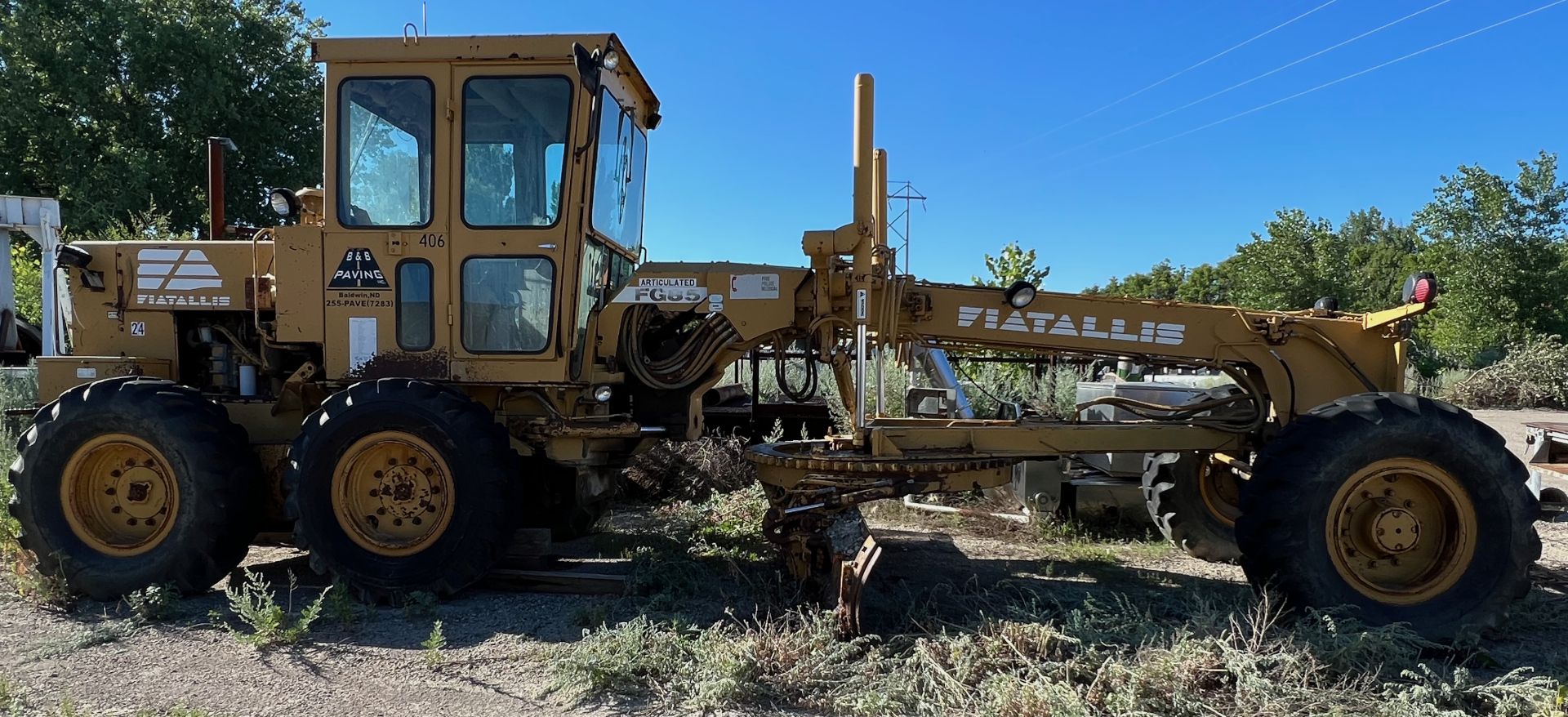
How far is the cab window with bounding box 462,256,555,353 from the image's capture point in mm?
4703

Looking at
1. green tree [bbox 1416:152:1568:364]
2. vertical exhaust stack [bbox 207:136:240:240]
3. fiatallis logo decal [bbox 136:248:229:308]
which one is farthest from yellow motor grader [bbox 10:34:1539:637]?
green tree [bbox 1416:152:1568:364]

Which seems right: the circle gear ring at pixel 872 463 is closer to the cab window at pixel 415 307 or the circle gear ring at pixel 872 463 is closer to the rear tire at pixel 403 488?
the rear tire at pixel 403 488

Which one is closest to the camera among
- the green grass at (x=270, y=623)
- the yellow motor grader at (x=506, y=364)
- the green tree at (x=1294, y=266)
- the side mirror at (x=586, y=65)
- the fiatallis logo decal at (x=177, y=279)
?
the green grass at (x=270, y=623)

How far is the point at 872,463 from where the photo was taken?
14.6ft

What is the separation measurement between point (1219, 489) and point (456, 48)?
553cm

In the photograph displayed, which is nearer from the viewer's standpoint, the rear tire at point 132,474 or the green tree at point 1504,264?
the rear tire at point 132,474

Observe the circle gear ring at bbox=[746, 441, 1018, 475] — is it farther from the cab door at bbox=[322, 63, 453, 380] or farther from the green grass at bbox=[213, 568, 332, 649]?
the green grass at bbox=[213, 568, 332, 649]

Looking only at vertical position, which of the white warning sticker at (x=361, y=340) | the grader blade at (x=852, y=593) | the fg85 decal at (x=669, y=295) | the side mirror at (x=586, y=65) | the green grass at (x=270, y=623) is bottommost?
the green grass at (x=270, y=623)

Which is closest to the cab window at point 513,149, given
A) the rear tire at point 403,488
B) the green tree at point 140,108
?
the rear tire at point 403,488

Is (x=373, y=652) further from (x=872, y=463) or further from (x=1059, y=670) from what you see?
(x=1059, y=670)

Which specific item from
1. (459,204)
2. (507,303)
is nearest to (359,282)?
(459,204)

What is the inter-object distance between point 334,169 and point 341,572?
7.33 feet

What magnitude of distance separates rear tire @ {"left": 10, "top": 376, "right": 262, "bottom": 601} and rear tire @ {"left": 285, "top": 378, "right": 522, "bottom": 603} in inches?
17.3

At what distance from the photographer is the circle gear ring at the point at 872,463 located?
4.43m
